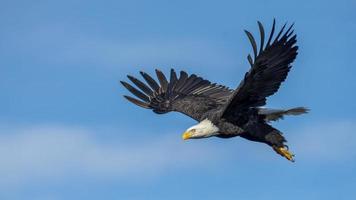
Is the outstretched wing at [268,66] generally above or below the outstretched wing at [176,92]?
below

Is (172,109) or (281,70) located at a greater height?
(172,109)

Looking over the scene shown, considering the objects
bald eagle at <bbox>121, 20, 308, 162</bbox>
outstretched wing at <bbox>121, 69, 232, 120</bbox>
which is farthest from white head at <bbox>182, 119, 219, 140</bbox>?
outstretched wing at <bbox>121, 69, 232, 120</bbox>

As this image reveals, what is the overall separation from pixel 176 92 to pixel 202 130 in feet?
10.8

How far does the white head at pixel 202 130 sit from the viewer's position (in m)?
19.0

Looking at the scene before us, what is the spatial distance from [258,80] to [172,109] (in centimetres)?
410

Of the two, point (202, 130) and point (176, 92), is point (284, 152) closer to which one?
point (202, 130)

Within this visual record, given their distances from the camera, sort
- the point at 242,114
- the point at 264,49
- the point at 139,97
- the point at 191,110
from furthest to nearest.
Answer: the point at 139,97 < the point at 191,110 < the point at 242,114 < the point at 264,49

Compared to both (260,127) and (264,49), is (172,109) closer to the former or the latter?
(260,127)

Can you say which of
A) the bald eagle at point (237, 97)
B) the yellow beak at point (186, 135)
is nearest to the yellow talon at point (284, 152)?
the bald eagle at point (237, 97)

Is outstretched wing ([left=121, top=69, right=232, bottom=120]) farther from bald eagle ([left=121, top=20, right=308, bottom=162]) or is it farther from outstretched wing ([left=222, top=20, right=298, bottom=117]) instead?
outstretched wing ([left=222, top=20, right=298, bottom=117])

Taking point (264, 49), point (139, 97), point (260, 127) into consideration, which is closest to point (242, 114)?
point (260, 127)

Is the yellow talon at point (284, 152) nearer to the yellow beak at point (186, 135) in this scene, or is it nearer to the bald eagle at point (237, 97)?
the bald eagle at point (237, 97)

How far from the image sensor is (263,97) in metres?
18.2

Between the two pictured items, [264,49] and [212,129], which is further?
[212,129]
